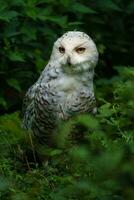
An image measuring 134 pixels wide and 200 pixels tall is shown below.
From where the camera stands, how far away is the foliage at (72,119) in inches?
131

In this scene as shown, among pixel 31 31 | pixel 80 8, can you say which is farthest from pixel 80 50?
pixel 80 8

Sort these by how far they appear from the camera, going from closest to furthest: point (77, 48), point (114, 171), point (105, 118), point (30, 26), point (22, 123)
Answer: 1. point (114, 171)
2. point (105, 118)
3. point (77, 48)
4. point (22, 123)
5. point (30, 26)

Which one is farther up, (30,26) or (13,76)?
(30,26)

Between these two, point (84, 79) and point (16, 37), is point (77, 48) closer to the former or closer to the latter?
point (84, 79)

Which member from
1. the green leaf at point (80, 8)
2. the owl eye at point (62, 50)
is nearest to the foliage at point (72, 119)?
the green leaf at point (80, 8)

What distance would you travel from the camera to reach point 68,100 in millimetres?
5734

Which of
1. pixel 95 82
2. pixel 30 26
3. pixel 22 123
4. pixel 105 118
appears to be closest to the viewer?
pixel 105 118

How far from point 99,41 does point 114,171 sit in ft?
16.4

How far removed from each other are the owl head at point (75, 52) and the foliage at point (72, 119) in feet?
1.02

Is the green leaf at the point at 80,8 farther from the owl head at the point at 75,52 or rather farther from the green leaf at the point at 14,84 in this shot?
the owl head at the point at 75,52

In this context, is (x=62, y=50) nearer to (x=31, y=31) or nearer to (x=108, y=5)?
(x=31, y=31)

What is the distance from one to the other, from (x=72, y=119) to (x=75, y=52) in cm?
68

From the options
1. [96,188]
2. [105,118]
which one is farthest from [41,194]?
[96,188]

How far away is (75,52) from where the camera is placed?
5613 millimetres
